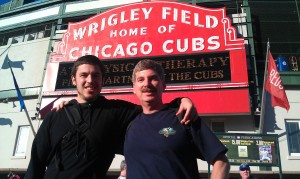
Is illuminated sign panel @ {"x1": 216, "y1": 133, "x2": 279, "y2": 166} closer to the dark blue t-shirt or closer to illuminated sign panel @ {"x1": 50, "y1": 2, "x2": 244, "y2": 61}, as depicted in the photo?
illuminated sign panel @ {"x1": 50, "y1": 2, "x2": 244, "y2": 61}

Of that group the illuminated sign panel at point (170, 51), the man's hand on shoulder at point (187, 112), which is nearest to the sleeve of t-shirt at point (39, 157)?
the man's hand on shoulder at point (187, 112)

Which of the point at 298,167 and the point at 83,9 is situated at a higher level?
the point at 83,9

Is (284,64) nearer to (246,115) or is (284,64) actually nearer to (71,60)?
(246,115)

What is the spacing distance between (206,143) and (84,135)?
976 millimetres

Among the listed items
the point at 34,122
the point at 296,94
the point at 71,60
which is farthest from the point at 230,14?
the point at 34,122

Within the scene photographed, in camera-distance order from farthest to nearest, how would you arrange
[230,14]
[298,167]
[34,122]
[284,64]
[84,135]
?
[230,14], [34,122], [284,64], [298,167], [84,135]

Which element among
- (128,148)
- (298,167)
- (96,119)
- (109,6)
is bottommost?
(298,167)

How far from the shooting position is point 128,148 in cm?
232

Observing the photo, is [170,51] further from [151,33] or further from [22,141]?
[22,141]

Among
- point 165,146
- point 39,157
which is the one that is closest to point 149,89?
point 165,146

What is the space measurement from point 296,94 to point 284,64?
1596 mm

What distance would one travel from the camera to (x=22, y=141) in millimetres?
13672

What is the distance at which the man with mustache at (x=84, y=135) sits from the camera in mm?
2248

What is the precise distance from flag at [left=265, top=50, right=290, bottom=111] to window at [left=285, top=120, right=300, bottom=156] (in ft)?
5.34
